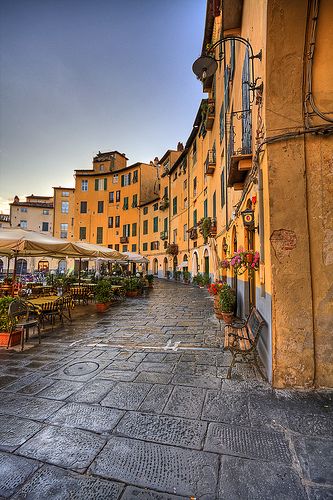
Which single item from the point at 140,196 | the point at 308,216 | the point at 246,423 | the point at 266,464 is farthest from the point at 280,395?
the point at 140,196

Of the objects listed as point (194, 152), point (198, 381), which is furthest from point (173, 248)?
point (198, 381)

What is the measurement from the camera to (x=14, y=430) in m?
2.53

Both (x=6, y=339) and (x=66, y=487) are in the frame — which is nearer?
(x=66, y=487)

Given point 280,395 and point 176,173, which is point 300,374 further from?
point 176,173

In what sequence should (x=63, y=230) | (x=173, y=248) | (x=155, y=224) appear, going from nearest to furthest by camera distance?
(x=173, y=248), (x=155, y=224), (x=63, y=230)

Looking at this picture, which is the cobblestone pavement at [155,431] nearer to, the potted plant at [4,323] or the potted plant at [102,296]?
the potted plant at [4,323]

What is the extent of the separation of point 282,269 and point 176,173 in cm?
2551

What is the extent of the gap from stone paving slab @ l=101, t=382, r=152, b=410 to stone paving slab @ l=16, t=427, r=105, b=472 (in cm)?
56

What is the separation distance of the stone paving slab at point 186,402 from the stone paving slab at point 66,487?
1076 millimetres

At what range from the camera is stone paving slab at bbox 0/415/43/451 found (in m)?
2.33

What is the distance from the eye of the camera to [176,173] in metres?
27.5

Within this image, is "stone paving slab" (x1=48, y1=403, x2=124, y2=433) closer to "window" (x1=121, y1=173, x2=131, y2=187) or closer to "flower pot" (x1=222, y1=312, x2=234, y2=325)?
"flower pot" (x1=222, y1=312, x2=234, y2=325)

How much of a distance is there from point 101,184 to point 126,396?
3858 cm

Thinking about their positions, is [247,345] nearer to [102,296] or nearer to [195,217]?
[102,296]
